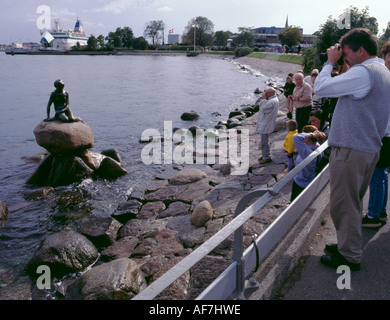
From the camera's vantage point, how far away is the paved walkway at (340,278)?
280 cm

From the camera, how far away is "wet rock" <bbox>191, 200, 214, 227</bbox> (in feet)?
19.1

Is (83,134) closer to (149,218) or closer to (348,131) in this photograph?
(149,218)

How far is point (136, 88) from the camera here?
3588 centimetres

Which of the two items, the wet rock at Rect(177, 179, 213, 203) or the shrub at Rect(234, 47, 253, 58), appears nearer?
the wet rock at Rect(177, 179, 213, 203)

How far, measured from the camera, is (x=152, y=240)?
18.8 ft

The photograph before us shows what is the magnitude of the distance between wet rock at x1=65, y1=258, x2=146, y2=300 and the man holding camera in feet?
8.45

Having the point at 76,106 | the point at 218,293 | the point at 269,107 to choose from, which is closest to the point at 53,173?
the point at 269,107

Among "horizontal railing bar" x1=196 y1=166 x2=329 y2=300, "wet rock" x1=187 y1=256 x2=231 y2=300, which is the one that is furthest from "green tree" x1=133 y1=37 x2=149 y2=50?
"wet rock" x1=187 y1=256 x2=231 y2=300

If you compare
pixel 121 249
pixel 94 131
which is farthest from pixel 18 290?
pixel 94 131

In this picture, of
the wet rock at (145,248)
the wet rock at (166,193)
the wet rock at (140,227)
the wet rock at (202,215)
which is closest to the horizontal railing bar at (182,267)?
the wet rock at (145,248)

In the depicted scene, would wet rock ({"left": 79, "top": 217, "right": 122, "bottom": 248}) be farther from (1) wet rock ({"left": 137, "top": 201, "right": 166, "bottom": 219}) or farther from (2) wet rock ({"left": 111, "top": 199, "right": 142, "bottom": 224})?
(1) wet rock ({"left": 137, "top": 201, "right": 166, "bottom": 219})

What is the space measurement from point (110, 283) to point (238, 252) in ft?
7.24

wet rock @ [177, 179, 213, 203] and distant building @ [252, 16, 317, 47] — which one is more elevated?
distant building @ [252, 16, 317, 47]

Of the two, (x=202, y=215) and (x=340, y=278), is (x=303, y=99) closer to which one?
(x=202, y=215)
